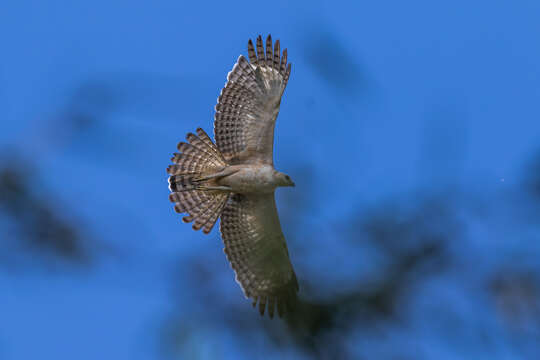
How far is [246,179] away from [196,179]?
779 mm

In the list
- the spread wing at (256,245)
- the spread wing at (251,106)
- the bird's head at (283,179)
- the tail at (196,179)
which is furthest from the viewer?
the spread wing at (256,245)

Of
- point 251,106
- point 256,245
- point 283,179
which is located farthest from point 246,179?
point 256,245

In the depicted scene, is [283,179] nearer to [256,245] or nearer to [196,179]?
[196,179]

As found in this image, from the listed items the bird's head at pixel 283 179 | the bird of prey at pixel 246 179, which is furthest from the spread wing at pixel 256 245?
the bird's head at pixel 283 179

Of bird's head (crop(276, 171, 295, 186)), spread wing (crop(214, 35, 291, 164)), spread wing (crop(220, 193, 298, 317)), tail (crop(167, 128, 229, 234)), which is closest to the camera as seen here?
bird's head (crop(276, 171, 295, 186))

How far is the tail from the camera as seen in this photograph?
961cm

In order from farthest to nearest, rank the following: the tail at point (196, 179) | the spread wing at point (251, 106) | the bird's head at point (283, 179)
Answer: the tail at point (196, 179)
the spread wing at point (251, 106)
the bird's head at point (283, 179)

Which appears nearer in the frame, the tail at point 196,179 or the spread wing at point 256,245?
the tail at point 196,179

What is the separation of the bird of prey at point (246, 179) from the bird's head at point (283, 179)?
2cm

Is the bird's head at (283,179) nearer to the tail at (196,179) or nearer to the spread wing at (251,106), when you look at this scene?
the spread wing at (251,106)

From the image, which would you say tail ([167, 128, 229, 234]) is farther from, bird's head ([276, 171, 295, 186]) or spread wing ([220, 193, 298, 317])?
bird's head ([276, 171, 295, 186])

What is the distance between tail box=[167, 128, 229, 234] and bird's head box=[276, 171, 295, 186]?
3.26 feet

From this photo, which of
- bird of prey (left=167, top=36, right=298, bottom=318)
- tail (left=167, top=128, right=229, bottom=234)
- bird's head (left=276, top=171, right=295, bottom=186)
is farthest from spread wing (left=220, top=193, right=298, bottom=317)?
bird's head (left=276, top=171, right=295, bottom=186)

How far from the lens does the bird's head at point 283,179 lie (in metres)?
8.73
